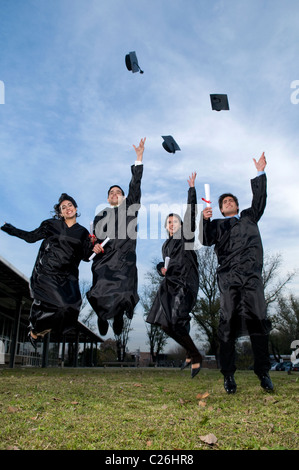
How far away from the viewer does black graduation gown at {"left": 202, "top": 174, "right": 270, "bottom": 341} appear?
472cm

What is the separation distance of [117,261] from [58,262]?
2.56 ft

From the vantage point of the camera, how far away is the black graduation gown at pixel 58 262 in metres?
5.05

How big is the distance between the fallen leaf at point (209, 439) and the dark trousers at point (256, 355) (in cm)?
217

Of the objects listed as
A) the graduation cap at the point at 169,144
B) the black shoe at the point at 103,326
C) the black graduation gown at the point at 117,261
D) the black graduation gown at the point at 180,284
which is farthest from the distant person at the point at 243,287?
the graduation cap at the point at 169,144

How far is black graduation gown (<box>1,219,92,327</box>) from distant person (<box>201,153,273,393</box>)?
1.83 m

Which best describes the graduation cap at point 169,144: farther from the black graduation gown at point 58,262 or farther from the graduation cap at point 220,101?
the black graduation gown at point 58,262

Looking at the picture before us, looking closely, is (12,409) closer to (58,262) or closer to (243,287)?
(58,262)

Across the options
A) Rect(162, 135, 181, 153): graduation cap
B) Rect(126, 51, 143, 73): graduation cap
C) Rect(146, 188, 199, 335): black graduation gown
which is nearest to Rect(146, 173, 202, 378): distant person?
Rect(146, 188, 199, 335): black graduation gown

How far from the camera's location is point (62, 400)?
14.6ft

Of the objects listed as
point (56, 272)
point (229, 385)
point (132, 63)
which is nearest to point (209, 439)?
point (229, 385)

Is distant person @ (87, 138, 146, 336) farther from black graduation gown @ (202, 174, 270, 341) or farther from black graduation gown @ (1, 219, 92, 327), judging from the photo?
black graduation gown @ (202, 174, 270, 341)
